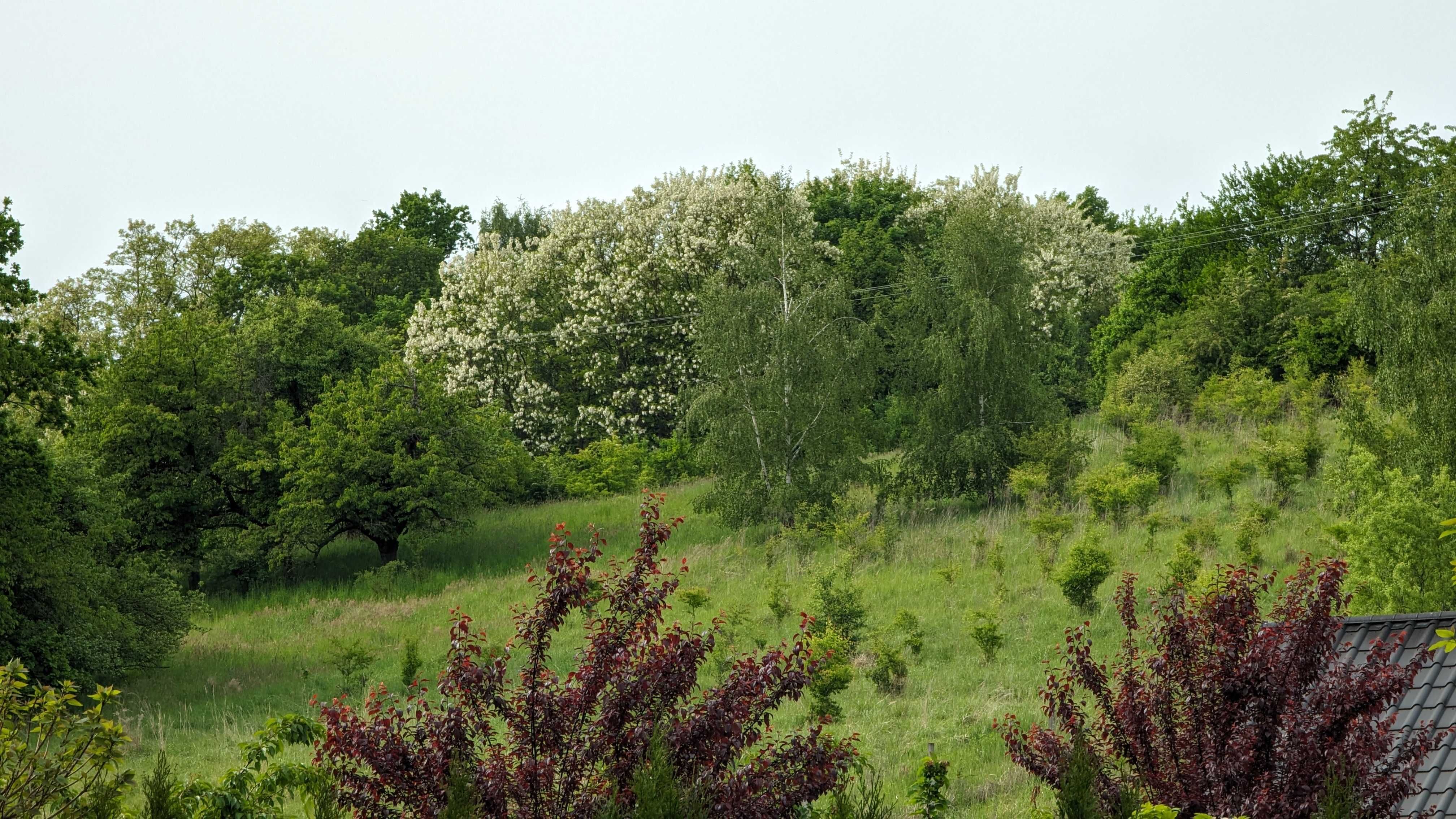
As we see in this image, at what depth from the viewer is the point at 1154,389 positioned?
107 ft

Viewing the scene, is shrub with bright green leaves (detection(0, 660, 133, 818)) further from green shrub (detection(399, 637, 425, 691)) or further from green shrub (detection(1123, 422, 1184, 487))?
green shrub (detection(1123, 422, 1184, 487))

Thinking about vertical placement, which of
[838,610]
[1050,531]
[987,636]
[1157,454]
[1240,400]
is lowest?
[987,636]

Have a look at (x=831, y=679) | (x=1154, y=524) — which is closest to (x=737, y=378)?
(x=1154, y=524)

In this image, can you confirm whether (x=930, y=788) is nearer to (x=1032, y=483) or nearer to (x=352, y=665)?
(x=352, y=665)

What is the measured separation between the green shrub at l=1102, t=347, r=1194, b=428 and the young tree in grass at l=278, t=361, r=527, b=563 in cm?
1648

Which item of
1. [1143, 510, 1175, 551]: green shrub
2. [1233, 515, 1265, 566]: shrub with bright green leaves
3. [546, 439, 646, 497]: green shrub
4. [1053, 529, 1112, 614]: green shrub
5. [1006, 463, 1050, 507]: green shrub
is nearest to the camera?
[1053, 529, 1112, 614]: green shrub

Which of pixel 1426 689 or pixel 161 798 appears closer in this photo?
pixel 161 798

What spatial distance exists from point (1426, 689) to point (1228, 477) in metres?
15.3

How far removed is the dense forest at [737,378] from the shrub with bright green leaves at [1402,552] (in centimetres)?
4

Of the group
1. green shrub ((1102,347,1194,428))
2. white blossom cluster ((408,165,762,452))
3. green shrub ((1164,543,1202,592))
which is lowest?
green shrub ((1164,543,1202,592))

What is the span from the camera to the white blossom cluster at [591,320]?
3869cm

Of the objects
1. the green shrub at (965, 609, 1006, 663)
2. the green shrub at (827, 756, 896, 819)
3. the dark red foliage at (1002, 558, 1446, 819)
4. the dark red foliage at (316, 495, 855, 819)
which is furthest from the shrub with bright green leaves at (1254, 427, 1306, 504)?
the dark red foliage at (316, 495, 855, 819)

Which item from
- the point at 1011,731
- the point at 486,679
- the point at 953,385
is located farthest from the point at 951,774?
the point at 953,385

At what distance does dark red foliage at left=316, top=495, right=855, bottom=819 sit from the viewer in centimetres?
645
